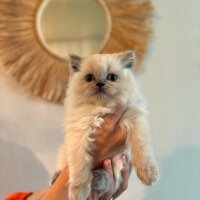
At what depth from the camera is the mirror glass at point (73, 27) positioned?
64.7 inches

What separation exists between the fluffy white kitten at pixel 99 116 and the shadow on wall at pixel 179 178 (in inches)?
22.6

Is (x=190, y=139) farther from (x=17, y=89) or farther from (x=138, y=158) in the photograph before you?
(x=17, y=89)

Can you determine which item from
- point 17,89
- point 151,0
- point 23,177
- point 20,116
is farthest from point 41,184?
point 151,0

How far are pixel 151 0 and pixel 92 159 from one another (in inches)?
37.2

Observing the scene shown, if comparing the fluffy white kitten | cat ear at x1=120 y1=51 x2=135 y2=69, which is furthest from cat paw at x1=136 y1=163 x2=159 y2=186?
cat ear at x1=120 y1=51 x2=135 y2=69

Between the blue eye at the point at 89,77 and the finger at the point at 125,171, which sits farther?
the finger at the point at 125,171

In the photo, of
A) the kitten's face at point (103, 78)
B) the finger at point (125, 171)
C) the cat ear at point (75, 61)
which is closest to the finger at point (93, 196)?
the finger at point (125, 171)

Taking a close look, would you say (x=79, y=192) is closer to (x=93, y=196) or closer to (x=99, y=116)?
(x=93, y=196)

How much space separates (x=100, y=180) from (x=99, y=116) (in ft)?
0.69

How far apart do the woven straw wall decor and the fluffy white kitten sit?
18.1 inches

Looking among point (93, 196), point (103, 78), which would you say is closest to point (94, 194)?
point (93, 196)

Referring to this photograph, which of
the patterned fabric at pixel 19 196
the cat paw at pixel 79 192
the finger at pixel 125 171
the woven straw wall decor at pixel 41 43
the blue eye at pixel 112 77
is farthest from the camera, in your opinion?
the woven straw wall decor at pixel 41 43

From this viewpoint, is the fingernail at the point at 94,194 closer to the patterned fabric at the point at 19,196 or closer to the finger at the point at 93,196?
the finger at the point at 93,196

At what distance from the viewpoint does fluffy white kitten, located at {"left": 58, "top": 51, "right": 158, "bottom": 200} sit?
105cm
